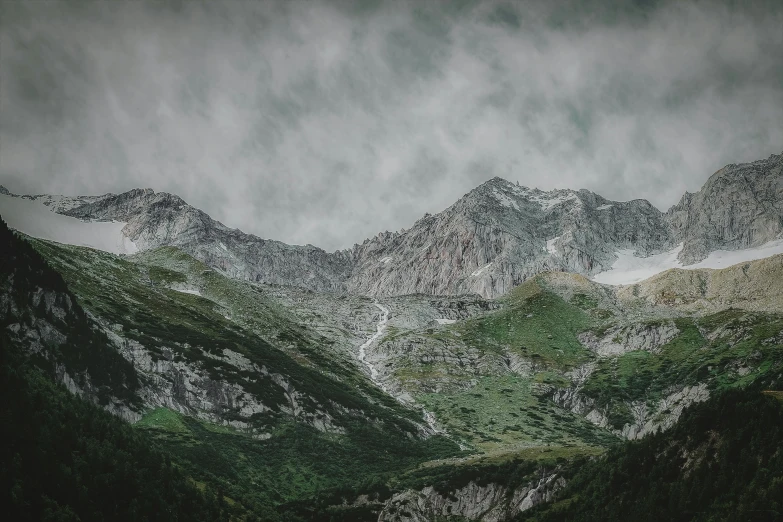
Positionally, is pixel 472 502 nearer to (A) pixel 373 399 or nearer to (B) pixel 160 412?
(B) pixel 160 412

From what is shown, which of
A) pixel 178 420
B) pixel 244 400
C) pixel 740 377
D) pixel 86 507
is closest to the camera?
pixel 86 507

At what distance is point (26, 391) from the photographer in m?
71.2

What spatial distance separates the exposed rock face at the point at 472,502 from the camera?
8981cm

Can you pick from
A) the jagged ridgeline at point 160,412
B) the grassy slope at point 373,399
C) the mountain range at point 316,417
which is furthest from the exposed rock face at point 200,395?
the grassy slope at point 373,399

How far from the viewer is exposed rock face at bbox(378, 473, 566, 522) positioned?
89812 millimetres

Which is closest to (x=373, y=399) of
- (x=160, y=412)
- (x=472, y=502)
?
(x=160, y=412)

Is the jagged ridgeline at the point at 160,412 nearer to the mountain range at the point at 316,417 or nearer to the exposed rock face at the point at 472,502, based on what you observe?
the mountain range at the point at 316,417

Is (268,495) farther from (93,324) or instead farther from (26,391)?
(93,324)

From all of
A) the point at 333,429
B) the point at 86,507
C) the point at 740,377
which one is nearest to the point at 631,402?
the point at 740,377

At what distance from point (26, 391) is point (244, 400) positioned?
221 ft

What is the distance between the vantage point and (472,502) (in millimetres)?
97188

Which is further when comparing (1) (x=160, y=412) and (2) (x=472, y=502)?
(1) (x=160, y=412)

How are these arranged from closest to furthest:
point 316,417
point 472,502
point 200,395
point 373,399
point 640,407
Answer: point 472,502, point 200,395, point 316,417, point 640,407, point 373,399

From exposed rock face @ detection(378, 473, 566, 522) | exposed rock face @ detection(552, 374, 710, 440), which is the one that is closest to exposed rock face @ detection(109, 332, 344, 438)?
exposed rock face @ detection(378, 473, 566, 522)
